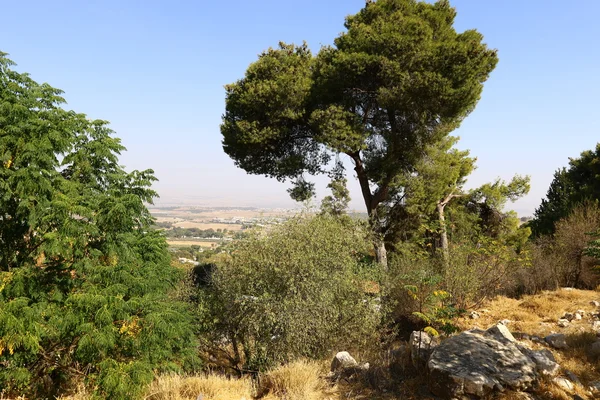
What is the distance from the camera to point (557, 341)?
6.57 meters

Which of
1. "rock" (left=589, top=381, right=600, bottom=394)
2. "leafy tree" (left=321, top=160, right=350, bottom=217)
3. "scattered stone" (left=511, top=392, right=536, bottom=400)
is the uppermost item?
"leafy tree" (left=321, top=160, right=350, bottom=217)

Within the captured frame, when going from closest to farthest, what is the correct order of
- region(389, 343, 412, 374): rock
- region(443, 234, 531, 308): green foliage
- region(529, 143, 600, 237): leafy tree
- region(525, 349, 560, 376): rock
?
region(525, 349, 560, 376): rock, region(389, 343, 412, 374): rock, region(443, 234, 531, 308): green foliage, region(529, 143, 600, 237): leafy tree

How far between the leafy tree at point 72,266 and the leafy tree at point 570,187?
22.2 meters

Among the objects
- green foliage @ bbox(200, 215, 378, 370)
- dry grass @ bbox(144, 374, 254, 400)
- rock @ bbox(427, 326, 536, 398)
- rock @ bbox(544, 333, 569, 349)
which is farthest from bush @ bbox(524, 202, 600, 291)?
dry grass @ bbox(144, 374, 254, 400)

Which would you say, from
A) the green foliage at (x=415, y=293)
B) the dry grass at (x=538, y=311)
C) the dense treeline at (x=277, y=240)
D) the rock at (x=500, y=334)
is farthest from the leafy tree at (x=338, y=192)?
the rock at (x=500, y=334)

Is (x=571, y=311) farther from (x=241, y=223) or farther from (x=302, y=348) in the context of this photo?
(x=241, y=223)

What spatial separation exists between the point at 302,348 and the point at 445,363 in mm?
3061

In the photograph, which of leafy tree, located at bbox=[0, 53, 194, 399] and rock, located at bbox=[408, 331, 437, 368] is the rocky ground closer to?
rock, located at bbox=[408, 331, 437, 368]

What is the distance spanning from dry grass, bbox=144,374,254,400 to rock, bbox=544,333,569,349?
5735mm

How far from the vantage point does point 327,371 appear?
6500 mm

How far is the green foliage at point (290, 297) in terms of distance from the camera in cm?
741

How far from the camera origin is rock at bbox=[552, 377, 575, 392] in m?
5.04

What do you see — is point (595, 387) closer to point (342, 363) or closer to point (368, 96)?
point (342, 363)

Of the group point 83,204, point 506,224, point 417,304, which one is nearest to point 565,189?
point 506,224
